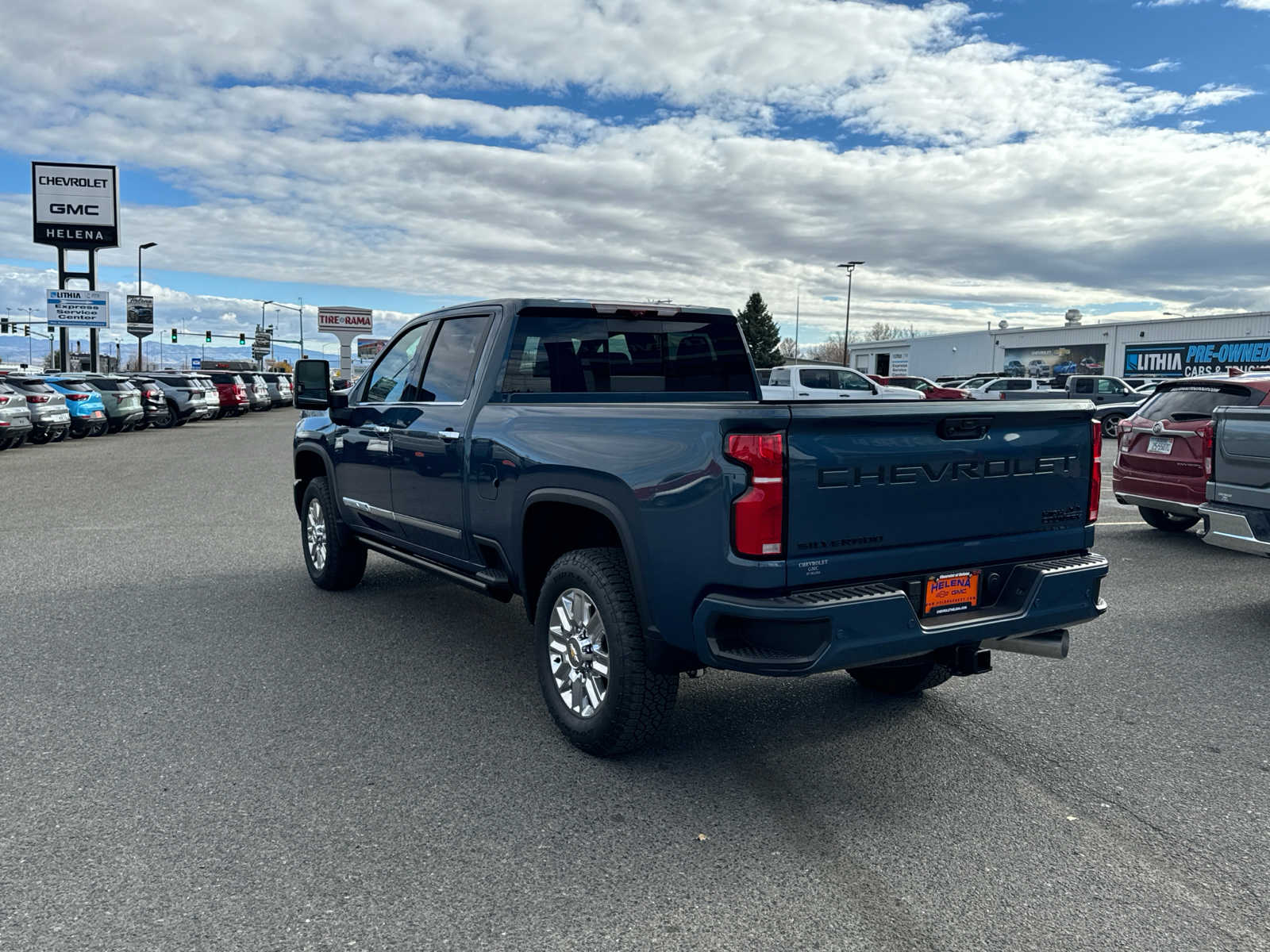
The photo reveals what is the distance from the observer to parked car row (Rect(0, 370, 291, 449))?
66.6 feet

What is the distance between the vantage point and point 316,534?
7246 mm

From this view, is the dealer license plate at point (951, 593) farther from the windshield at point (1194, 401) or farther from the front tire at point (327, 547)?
the windshield at point (1194, 401)

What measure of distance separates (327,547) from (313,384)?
119 cm

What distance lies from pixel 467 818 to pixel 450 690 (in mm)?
1467

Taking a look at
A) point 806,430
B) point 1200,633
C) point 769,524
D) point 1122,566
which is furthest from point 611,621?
point 1122,566

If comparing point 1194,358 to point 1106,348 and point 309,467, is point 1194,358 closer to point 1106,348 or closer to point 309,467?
point 1106,348

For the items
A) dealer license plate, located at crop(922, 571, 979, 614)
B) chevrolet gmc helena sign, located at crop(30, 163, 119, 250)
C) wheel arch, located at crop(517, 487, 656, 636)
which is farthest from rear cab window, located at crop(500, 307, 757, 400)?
chevrolet gmc helena sign, located at crop(30, 163, 119, 250)

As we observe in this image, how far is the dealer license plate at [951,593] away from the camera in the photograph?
3.75 meters

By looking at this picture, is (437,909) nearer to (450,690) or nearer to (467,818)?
(467,818)

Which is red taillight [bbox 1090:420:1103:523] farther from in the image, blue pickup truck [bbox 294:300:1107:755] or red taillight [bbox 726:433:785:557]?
red taillight [bbox 726:433:785:557]

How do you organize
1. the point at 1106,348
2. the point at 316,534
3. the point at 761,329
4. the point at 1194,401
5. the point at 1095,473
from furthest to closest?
the point at 761,329 < the point at 1106,348 < the point at 1194,401 < the point at 316,534 < the point at 1095,473

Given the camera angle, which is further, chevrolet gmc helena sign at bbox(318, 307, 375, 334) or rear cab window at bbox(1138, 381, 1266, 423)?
chevrolet gmc helena sign at bbox(318, 307, 375, 334)

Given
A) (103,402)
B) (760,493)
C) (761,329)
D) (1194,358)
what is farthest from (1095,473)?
(761,329)

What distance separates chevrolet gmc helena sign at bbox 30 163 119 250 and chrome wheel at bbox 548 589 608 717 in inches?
2000
